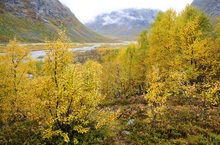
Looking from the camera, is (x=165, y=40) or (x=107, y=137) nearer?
(x=107, y=137)

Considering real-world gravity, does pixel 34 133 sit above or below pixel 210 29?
below

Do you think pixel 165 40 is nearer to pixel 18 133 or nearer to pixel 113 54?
pixel 18 133

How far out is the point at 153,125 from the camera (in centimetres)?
1755

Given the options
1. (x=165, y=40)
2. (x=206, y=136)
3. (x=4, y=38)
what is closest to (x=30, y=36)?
(x=4, y=38)

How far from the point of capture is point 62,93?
13.5 meters

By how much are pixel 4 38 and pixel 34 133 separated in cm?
15407

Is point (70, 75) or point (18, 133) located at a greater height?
point (70, 75)

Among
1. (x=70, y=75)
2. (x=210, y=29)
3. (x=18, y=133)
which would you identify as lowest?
(x=18, y=133)

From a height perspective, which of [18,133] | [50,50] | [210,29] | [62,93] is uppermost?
[210,29]

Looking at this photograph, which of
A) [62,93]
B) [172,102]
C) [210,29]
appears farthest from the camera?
[210,29]

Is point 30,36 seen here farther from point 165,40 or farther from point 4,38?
point 165,40

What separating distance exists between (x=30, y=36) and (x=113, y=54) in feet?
474

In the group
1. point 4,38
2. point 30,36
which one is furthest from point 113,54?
point 30,36

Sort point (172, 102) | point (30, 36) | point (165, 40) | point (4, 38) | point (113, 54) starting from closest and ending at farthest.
→ point (172, 102), point (165, 40), point (113, 54), point (4, 38), point (30, 36)
